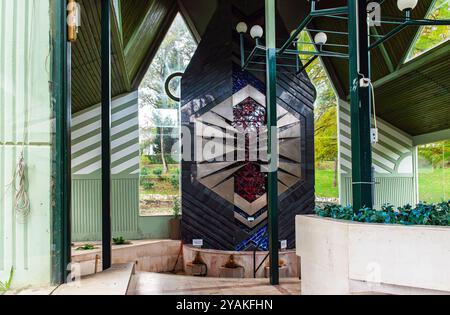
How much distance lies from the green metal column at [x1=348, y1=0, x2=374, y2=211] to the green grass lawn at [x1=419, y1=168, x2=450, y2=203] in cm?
878

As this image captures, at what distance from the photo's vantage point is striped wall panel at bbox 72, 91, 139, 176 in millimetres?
9359

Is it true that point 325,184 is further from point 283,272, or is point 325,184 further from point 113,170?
point 113,170

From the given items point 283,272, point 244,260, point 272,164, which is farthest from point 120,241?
point 272,164

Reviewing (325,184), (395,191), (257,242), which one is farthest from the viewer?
(395,191)

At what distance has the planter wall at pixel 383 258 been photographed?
2.18 m

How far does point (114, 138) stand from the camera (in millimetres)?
9672

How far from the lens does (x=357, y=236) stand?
8.01 feet

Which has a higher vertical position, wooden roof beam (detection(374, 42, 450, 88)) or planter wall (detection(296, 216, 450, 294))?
wooden roof beam (detection(374, 42, 450, 88))

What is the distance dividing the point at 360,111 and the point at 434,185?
30.1ft

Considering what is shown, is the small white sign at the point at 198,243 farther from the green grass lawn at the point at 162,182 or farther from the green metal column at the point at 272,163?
the green metal column at the point at 272,163

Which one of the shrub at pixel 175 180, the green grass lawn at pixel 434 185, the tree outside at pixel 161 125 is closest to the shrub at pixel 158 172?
the tree outside at pixel 161 125

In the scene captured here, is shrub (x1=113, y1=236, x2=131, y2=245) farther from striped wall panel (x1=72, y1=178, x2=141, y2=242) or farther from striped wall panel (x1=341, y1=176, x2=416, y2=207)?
striped wall panel (x1=341, y1=176, x2=416, y2=207)

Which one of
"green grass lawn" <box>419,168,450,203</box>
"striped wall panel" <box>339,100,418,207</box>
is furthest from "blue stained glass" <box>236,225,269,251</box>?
"green grass lawn" <box>419,168,450,203</box>
